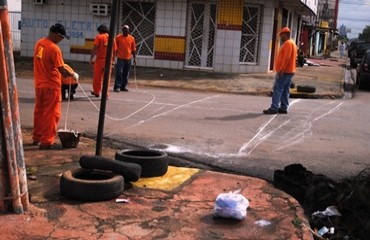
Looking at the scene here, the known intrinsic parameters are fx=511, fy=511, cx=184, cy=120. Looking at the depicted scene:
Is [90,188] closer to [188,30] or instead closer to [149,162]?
[149,162]

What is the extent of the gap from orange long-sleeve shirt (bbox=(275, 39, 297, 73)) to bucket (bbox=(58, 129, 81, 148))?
5833 mm

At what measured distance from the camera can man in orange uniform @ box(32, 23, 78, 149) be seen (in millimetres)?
7090

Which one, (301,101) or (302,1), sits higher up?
(302,1)

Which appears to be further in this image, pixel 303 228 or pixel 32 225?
pixel 303 228

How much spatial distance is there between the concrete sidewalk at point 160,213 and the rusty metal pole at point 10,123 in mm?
238

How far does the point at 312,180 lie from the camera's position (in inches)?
231

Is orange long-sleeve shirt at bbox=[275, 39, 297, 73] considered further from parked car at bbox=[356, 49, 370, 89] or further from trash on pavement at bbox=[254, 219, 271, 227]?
parked car at bbox=[356, 49, 370, 89]

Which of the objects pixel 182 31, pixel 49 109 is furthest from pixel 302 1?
pixel 49 109

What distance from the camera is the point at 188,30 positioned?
805 inches

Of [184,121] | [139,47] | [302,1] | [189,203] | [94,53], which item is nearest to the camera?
[189,203]

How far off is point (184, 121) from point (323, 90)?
336 inches

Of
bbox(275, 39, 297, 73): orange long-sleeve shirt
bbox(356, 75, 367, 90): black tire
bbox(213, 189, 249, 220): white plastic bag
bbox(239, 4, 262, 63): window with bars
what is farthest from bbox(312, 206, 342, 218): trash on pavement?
bbox(239, 4, 262, 63): window with bars

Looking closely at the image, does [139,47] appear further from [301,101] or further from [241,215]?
[241,215]

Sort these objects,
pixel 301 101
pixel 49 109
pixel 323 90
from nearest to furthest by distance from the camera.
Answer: pixel 49 109 < pixel 301 101 < pixel 323 90
